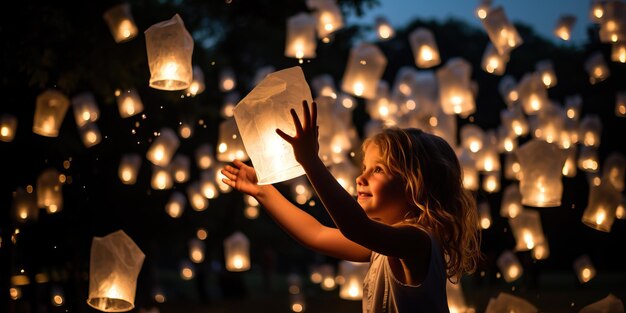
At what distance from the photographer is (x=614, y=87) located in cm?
1695

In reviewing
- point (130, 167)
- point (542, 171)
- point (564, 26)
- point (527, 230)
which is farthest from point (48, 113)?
point (564, 26)

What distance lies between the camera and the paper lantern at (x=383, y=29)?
319 inches

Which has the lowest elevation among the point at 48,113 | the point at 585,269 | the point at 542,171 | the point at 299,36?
the point at 585,269

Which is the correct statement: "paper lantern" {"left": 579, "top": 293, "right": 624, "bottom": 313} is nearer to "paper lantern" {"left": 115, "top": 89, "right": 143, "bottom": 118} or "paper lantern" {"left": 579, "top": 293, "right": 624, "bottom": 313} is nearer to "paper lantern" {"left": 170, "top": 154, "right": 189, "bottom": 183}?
"paper lantern" {"left": 115, "top": 89, "right": 143, "bottom": 118}

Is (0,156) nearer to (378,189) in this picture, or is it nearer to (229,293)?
(378,189)

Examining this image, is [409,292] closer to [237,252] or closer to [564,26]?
[564,26]

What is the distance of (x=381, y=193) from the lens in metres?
2.65

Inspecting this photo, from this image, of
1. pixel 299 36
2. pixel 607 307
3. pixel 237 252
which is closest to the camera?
pixel 607 307

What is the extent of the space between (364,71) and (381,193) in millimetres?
4679

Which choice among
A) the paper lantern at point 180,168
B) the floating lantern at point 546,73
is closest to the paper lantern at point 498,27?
the floating lantern at point 546,73

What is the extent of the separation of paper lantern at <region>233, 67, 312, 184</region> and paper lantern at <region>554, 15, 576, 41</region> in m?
4.64

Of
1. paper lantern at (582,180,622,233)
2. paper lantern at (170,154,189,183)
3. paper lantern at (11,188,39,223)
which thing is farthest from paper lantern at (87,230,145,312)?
paper lantern at (170,154,189,183)

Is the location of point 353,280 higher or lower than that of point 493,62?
lower

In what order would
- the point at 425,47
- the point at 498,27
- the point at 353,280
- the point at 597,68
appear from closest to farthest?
1. the point at 498,27
2. the point at 353,280
3. the point at 597,68
4. the point at 425,47
